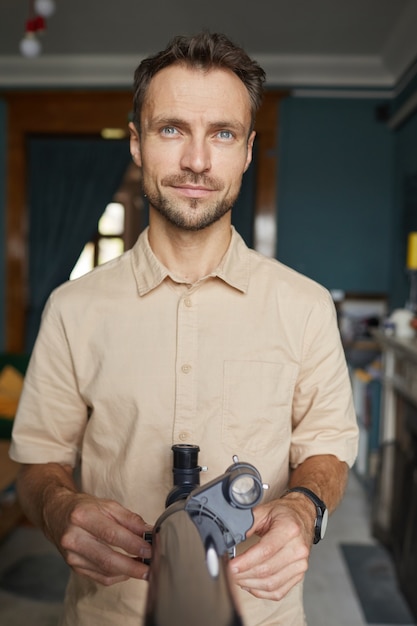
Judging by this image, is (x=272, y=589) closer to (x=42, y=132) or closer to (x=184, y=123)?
(x=184, y=123)

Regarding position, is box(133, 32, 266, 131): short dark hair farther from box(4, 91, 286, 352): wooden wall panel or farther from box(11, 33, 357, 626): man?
box(4, 91, 286, 352): wooden wall panel

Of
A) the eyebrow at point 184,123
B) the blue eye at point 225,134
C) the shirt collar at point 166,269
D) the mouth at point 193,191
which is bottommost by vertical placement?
the shirt collar at point 166,269

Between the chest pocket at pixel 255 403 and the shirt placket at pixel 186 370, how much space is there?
54 mm

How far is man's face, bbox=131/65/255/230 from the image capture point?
91 centimetres

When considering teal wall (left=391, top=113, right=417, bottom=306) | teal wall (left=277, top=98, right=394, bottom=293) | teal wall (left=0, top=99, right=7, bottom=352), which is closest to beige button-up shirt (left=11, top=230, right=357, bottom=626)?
teal wall (left=391, top=113, right=417, bottom=306)

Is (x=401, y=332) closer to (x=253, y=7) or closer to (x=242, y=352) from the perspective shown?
(x=253, y=7)

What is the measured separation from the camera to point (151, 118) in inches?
37.0

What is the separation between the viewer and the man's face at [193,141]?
91cm

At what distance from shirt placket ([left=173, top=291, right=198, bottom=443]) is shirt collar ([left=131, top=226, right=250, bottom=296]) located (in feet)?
0.18

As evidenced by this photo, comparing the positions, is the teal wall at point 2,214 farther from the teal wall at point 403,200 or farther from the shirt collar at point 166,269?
the shirt collar at point 166,269

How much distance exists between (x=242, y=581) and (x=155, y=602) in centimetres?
31

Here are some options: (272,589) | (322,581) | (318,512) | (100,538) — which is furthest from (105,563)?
(322,581)

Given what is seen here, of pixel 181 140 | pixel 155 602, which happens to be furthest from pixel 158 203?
pixel 155 602

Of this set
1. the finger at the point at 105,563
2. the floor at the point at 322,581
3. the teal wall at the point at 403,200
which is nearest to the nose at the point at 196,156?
the finger at the point at 105,563
